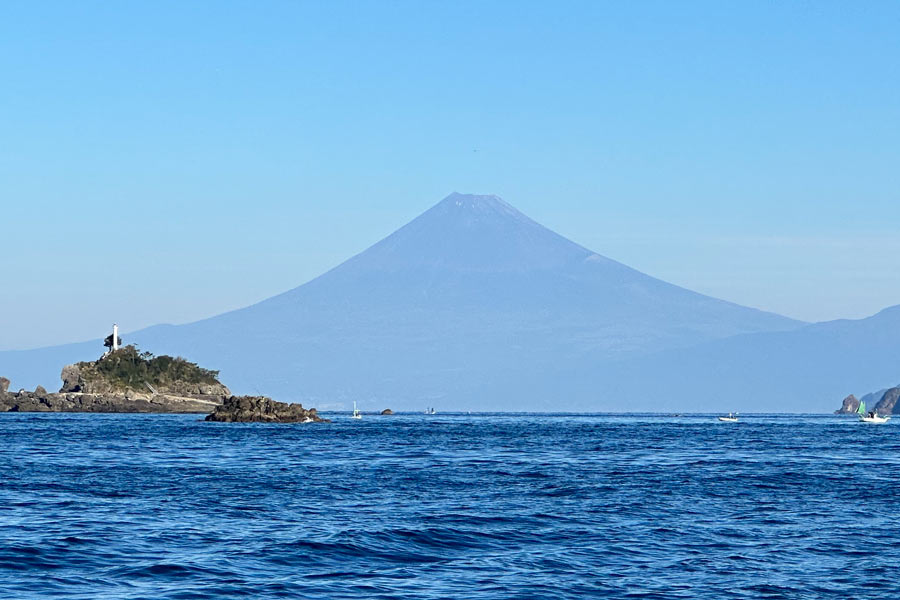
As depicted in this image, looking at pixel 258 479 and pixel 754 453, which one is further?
pixel 754 453

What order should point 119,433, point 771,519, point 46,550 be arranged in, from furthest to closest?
1. point 119,433
2. point 771,519
3. point 46,550

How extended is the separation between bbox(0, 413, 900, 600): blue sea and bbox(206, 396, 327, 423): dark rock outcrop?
101 metres

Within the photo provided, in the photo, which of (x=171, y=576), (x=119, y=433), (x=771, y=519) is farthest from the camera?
(x=119, y=433)

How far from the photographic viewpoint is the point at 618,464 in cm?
7556

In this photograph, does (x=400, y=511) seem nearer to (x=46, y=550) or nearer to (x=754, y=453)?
(x=46, y=550)

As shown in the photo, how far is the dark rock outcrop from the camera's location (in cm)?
17812

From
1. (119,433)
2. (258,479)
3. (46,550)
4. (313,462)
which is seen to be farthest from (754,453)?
(46,550)

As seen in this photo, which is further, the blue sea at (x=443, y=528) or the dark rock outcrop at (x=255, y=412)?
the dark rock outcrop at (x=255, y=412)

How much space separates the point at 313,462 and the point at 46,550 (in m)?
39.9

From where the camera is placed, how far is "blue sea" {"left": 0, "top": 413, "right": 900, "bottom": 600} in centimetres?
3203

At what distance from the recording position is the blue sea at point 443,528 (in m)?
32.0

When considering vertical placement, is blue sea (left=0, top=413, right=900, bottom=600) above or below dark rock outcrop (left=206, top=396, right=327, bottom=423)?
below

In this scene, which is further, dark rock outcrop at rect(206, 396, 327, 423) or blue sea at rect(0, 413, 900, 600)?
dark rock outcrop at rect(206, 396, 327, 423)

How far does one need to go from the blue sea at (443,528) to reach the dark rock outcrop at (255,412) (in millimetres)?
100510
